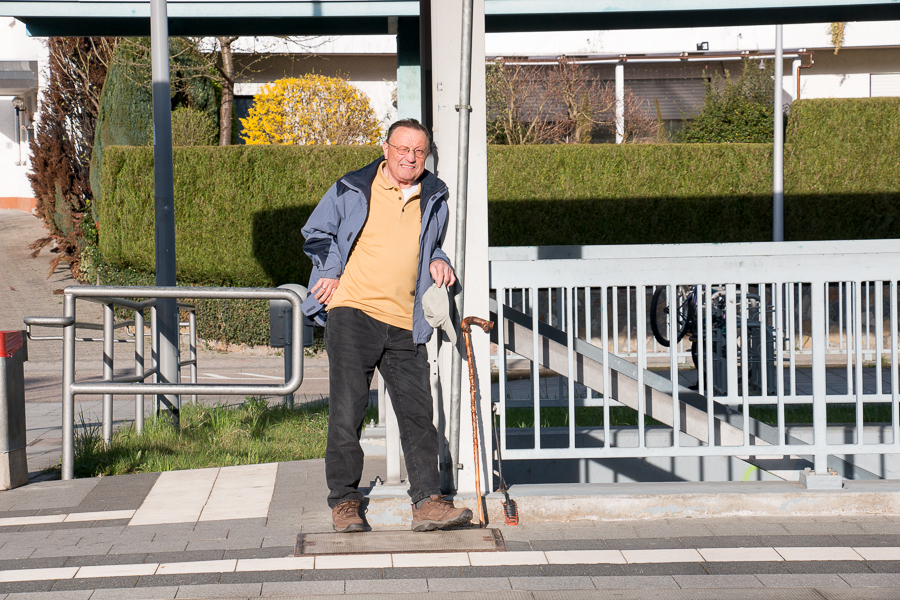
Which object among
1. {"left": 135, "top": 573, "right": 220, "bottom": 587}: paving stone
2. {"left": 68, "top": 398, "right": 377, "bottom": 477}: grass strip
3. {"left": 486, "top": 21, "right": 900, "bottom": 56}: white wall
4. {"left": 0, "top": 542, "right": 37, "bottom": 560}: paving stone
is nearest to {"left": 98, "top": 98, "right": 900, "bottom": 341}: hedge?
{"left": 68, "top": 398, "right": 377, "bottom": 477}: grass strip

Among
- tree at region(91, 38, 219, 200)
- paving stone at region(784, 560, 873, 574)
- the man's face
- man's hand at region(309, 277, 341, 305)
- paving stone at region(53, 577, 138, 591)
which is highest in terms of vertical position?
tree at region(91, 38, 219, 200)

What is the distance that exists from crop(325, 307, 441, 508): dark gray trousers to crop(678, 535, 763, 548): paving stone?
43.9 inches

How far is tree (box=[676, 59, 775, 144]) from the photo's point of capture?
21.0 m

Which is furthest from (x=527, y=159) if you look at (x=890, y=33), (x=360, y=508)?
(x=890, y=33)

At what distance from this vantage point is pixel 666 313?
9.96m

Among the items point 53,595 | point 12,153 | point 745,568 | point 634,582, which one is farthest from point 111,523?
Result: point 12,153

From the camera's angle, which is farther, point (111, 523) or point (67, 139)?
point (67, 139)

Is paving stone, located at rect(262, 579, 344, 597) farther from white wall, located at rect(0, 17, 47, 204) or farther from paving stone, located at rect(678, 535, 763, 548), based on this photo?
white wall, located at rect(0, 17, 47, 204)

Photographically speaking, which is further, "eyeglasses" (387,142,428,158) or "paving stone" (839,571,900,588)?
"eyeglasses" (387,142,428,158)

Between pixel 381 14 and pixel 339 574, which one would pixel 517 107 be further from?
pixel 339 574

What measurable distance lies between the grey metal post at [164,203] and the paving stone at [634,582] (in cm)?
424

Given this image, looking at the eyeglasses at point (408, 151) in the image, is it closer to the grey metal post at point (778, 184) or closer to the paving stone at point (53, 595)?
the paving stone at point (53, 595)

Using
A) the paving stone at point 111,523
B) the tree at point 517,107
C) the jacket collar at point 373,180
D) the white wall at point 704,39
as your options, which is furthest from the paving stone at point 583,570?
the white wall at point 704,39

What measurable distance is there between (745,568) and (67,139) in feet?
58.3
